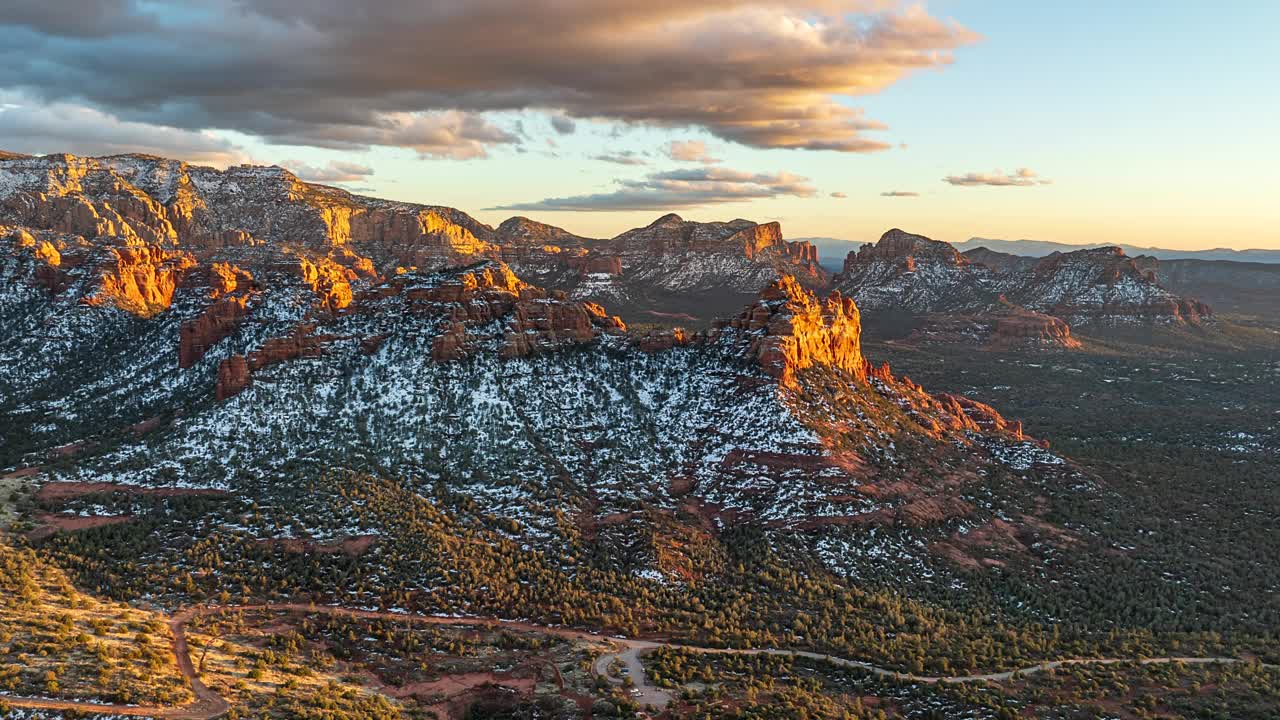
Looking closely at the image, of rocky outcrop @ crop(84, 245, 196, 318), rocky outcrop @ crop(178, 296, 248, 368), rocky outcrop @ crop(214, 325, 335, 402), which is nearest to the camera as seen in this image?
rocky outcrop @ crop(214, 325, 335, 402)

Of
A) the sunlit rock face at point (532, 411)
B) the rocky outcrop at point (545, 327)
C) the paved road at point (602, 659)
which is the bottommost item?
the paved road at point (602, 659)

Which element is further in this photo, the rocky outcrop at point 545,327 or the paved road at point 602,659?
the rocky outcrop at point 545,327

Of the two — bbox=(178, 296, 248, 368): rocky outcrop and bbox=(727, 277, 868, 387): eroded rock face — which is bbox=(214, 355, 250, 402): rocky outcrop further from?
bbox=(727, 277, 868, 387): eroded rock face

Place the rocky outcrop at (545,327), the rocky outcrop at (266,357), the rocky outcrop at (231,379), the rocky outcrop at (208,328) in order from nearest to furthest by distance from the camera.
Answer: the rocky outcrop at (231,379)
the rocky outcrop at (266,357)
the rocky outcrop at (545,327)
the rocky outcrop at (208,328)

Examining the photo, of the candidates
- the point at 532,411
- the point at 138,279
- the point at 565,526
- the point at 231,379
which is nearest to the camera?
the point at 565,526

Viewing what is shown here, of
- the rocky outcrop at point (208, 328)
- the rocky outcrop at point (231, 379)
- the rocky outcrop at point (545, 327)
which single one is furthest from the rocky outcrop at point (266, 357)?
the rocky outcrop at point (545, 327)

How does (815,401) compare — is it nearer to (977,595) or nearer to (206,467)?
(977,595)

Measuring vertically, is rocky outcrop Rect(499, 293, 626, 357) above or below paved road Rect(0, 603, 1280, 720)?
above

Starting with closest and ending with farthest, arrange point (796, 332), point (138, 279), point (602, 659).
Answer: point (602, 659), point (796, 332), point (138, 279)

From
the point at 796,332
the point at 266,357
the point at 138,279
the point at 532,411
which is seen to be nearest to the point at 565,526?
the point at 532,411

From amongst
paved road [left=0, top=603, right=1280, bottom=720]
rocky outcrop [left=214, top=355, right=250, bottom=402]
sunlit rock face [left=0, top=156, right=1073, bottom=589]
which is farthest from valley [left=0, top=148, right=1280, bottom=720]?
rocky outcrop [left=214, top=355, right=250, bottom=402]

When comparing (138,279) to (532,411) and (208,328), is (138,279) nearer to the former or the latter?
(208,328)

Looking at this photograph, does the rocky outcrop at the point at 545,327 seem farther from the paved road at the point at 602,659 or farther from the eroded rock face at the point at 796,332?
the paved road at the point at 602,659

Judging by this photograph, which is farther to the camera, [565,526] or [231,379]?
[231,379]
